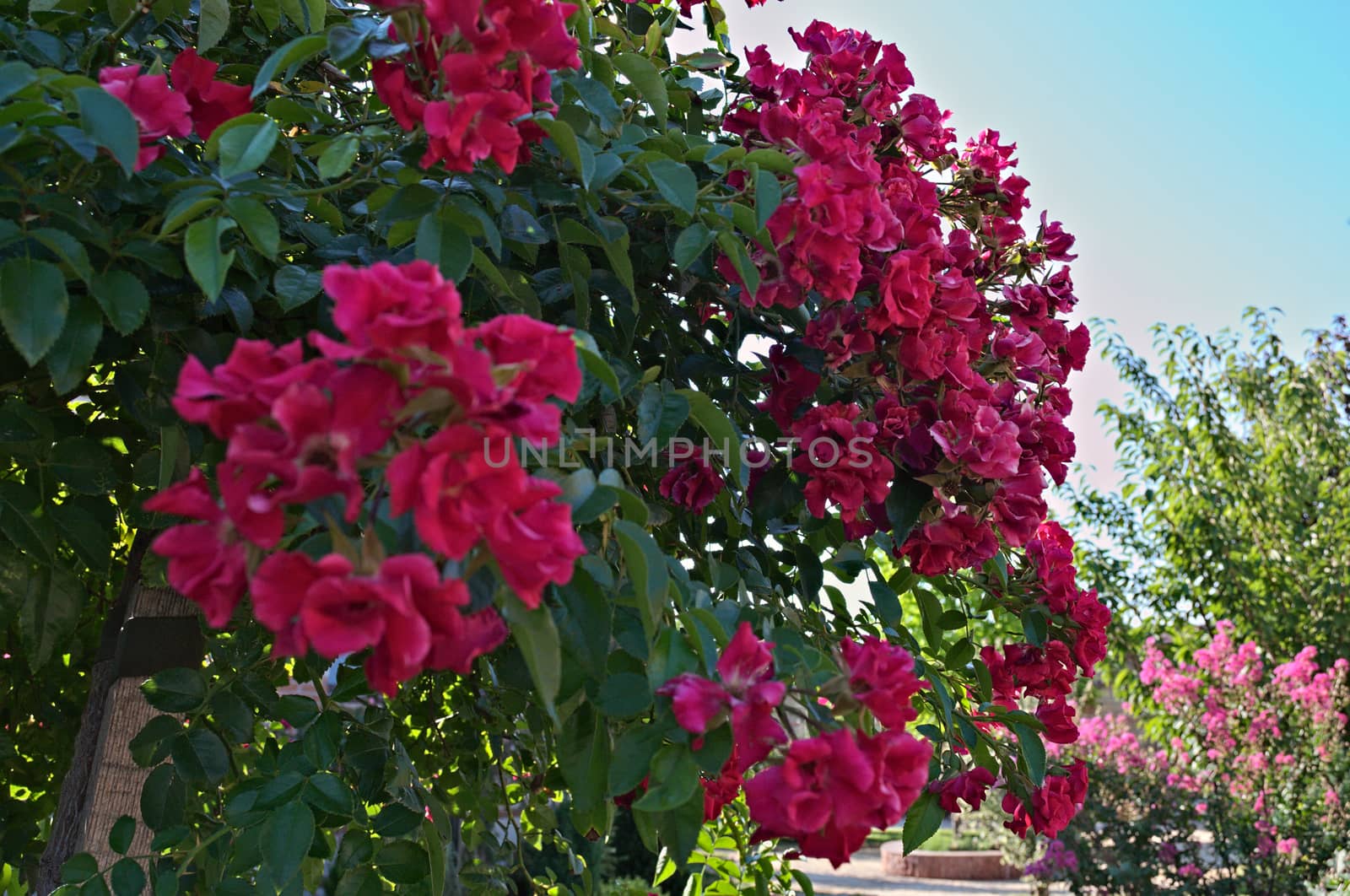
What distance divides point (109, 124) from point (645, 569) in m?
0.50

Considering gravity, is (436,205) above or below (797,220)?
below

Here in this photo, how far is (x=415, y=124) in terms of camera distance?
34.4 inches

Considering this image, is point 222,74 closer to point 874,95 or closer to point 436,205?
point 436,205

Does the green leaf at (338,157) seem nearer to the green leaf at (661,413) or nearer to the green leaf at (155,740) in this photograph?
the green leaf at (661,413)

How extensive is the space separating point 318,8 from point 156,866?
1.01m

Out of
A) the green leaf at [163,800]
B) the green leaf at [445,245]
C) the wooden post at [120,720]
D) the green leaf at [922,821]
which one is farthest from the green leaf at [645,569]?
the wooden post at [120,720]

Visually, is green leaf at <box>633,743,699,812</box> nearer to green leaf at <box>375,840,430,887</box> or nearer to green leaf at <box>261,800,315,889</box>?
green leaf at <box>261,800,315,889</box>

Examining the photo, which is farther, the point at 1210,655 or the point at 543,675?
the point at 1210,655

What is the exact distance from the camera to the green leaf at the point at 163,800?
4.26 feet

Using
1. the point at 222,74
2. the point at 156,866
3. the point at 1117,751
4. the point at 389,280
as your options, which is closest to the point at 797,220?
the point at 389,280

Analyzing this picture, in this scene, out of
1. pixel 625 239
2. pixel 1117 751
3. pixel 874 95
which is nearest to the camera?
pixel 625 239

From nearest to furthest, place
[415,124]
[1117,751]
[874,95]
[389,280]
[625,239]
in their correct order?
[389,280] < [415,124] < [625,239] < [874,95] < [1117,751]

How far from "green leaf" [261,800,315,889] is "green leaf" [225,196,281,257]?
567mm

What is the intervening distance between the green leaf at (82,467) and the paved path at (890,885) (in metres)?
8.49
